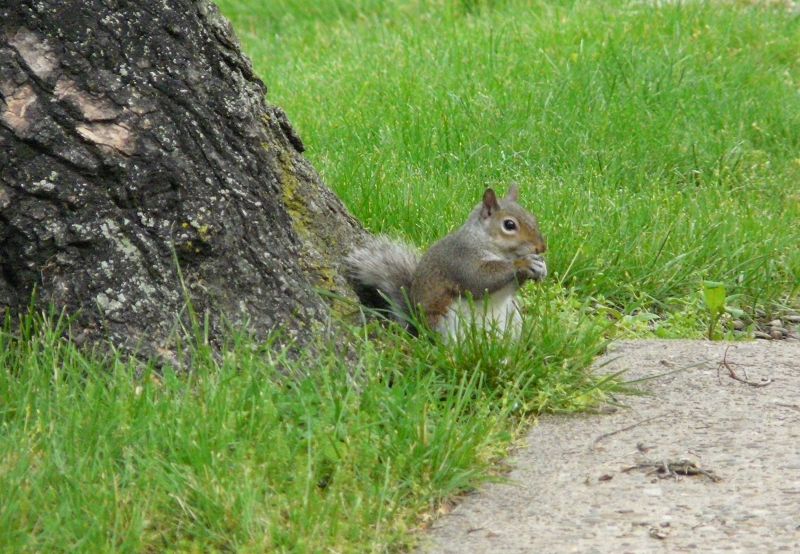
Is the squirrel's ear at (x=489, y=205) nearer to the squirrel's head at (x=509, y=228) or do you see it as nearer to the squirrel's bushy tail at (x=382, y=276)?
the squirrel's head at (x=509, y=228)

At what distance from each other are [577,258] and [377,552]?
237 cm

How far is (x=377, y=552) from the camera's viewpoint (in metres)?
2.98

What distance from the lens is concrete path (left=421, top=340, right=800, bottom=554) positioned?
304 centimetres

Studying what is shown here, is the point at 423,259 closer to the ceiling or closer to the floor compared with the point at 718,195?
closer to the ceiling

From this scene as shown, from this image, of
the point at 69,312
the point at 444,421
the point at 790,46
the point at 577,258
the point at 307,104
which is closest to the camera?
the point at 444,421

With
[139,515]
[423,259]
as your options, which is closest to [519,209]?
[423,259]

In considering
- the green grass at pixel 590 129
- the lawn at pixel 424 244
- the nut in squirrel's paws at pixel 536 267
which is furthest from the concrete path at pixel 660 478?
the green grass at pixel 590 129

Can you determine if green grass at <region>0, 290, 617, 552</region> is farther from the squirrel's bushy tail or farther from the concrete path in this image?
the squirrel's bushy tail

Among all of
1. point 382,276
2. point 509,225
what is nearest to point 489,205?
point 509,225

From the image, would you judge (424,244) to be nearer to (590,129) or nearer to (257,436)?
(590,129)

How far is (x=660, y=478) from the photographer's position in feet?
11.0

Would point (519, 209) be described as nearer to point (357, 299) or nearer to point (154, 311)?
point (357, 299)

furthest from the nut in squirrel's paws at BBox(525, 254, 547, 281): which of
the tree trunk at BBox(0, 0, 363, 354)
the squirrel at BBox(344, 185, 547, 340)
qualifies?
the tree trunk at BBox(0, 0, 363, 354)

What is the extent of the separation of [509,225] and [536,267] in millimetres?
187
